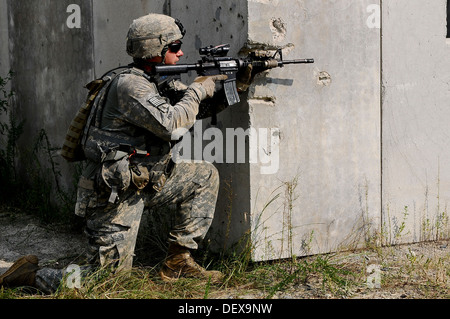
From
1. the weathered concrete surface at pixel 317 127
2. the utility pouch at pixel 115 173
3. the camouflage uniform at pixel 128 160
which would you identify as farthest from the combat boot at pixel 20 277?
the weathered concrete surface at pixel 317 127

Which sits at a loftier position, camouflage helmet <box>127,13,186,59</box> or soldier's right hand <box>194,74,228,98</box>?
camouflage helmet <box>127,13,186,59</box>

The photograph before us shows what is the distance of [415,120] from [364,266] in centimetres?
128

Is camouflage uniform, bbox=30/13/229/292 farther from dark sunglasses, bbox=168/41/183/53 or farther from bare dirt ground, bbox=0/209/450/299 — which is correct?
bare dirt ground, bbox=0/209/450/299

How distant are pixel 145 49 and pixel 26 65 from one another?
353cm

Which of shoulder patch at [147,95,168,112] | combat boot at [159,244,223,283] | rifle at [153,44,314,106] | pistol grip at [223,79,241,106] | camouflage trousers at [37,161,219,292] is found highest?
rifle at [153,44,314,106]

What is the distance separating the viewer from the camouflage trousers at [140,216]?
388 centimetres

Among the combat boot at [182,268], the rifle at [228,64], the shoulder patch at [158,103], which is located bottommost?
the combat boot at [182,268]

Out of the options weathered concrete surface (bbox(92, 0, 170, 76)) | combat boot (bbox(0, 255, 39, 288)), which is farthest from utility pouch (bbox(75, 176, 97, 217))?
weathered concrete surface (bbox(92, 0, 170, 76))

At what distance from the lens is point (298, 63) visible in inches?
165

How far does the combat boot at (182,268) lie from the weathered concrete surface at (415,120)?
1450 mm

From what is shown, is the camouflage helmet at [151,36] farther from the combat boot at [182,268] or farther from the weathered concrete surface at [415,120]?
the weathered concrete surface at [415,120]

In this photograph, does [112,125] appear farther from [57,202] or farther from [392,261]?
[57,202]

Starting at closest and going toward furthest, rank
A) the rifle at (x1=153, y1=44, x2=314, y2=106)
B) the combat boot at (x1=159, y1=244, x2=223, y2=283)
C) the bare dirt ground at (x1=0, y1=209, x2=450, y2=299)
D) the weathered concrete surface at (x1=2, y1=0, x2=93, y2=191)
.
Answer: the bare dirt ground at (x1=0, y1=209, x2=450, y2=299) → the rifle at (x1=153, y1=44, x2=314, y2=106) → the combat boot at (x1=159, y1=244, x2=223, y2=283) → the weathered concrete surface at (x1=2, y1=0, x2=93, y2=191)

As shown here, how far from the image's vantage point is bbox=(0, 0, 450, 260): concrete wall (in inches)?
167
